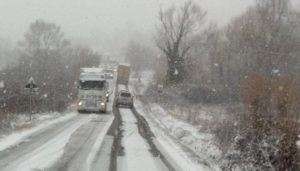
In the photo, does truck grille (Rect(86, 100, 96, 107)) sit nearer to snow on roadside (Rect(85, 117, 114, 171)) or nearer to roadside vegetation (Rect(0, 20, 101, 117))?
roadside vegetation (Rect(0, 20, 101, 117))

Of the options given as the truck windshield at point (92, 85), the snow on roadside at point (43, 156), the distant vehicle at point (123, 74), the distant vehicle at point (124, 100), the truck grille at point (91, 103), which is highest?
the distant vehicle at point (123, 74)

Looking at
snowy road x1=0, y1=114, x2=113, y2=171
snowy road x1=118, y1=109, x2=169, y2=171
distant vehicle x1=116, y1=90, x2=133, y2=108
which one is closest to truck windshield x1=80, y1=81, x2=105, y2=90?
distant vehicle x1=116, y1=90, x2=133, y2=108

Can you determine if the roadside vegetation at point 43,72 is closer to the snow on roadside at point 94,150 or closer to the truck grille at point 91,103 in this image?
the truck grille at point 91,103

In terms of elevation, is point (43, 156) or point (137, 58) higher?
point (137, 58)

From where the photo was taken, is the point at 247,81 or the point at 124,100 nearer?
the point at 247,81

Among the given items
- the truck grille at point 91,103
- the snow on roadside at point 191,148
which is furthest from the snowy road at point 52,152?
the truck grille at point 91,103

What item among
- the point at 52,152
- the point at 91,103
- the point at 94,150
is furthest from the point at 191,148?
the point at 91,103

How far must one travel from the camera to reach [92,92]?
43.3m

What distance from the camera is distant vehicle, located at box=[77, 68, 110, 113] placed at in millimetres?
43312

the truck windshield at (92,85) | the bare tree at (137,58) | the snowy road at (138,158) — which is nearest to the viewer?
the snowy road at (138,158)

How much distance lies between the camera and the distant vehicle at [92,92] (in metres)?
43.3

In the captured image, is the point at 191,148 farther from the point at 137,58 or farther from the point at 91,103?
the point at 137,58

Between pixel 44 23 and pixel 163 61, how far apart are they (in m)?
35.4

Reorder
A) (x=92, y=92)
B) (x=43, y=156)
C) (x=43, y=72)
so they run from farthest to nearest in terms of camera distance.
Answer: (x=43, y=72), (x=92, y=92), (x=43, y=156)
